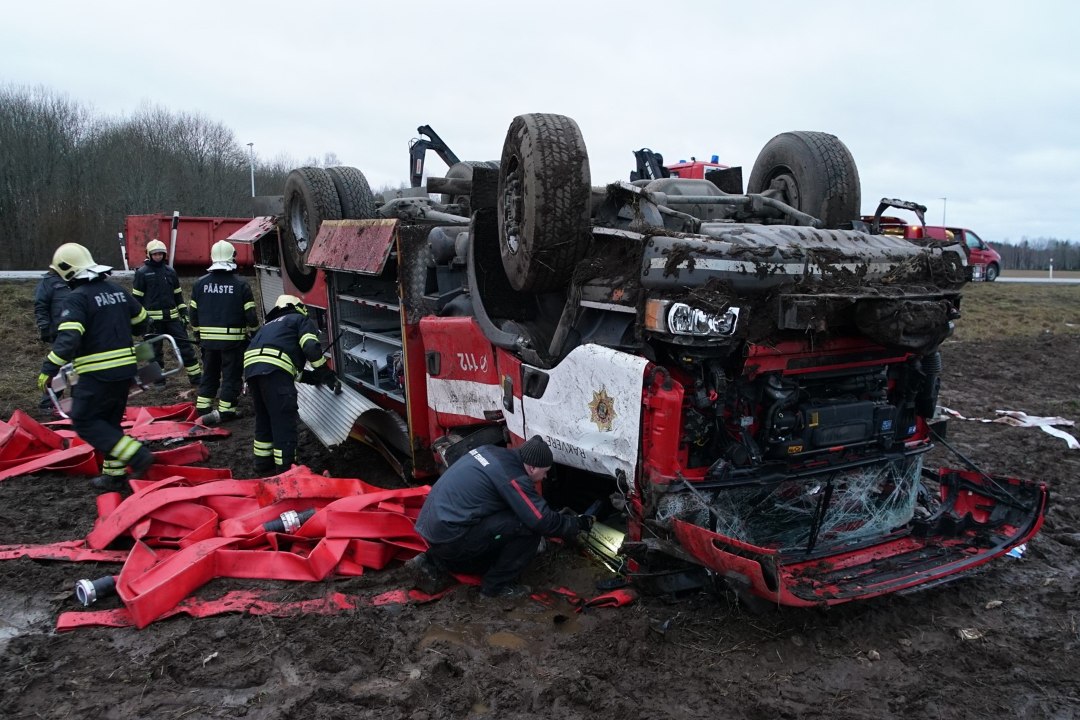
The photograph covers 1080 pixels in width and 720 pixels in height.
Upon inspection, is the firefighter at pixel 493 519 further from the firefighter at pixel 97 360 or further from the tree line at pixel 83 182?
the tree line at pixel 83 182

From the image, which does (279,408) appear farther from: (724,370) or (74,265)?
(724,370)

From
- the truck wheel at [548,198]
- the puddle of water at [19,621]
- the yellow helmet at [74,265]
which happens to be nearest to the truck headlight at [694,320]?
the truck wheel at [548,198]

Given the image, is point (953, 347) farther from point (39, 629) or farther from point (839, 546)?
point (39, 629)

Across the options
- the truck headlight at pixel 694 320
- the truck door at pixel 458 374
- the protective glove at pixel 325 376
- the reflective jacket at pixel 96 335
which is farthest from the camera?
the protective glove at pixel 325 376

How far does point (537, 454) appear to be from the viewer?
3.60m

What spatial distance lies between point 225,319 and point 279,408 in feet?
6.49

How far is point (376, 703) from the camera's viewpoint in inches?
112

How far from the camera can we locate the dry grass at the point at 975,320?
29.4ft

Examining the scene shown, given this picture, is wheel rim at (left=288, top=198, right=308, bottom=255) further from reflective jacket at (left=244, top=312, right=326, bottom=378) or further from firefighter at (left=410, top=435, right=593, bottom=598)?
firefighter at (left=410, top=435, right=593, bottom=598)

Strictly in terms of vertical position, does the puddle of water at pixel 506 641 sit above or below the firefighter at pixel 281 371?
below

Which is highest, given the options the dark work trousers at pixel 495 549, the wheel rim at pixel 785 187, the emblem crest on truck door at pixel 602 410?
the wheel rim at pixel 785 187

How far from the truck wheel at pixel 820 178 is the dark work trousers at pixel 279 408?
3.37 m

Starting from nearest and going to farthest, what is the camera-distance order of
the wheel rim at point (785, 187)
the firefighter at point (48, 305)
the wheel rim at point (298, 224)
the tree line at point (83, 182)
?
the wheel rim at point (785, 187)
the wheel rim at point (298, 224)
the firefighter at point (48, 305)
the tree line at point (83, 182)

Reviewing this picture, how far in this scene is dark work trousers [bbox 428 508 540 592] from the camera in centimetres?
370
